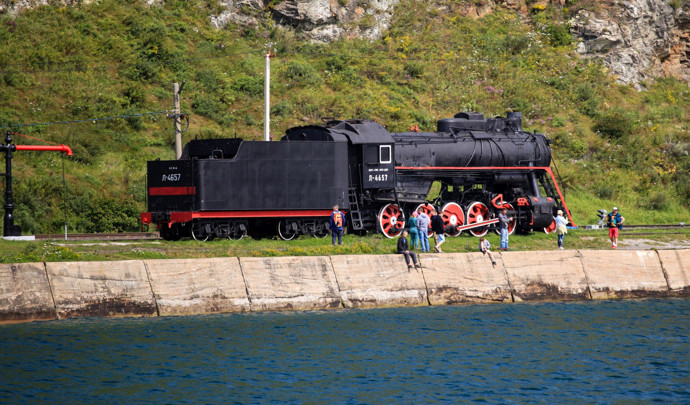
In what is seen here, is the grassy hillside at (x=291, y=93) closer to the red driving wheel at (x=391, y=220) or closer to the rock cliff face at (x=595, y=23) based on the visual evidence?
the rock cliff face at (x=595, y=23)

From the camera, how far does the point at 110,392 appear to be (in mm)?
12664

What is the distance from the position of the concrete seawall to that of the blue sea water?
0.39 meters

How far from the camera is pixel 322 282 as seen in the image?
18531 mm

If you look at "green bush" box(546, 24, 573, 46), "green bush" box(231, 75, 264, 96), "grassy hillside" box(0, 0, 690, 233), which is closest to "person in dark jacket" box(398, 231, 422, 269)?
"grassy hillside" box(0, 0, 690, 233)

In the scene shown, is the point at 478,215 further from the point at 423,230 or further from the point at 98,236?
the point at 98,236

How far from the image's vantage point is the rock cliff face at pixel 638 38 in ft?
161

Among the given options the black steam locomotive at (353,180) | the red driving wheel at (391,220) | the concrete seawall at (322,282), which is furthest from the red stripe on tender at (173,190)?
the red driving wheel at (391,220)

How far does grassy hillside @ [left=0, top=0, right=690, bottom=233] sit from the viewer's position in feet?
105

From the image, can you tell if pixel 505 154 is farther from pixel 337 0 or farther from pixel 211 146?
pixel 337 0

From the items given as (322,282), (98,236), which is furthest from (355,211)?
(98,236)

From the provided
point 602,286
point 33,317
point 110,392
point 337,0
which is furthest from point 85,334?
point 337,0

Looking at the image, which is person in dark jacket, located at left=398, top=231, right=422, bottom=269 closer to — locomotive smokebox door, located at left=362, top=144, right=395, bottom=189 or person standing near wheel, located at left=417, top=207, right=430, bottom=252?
person standing near wheel, located at left=417, top=207, right=430, bottom=252

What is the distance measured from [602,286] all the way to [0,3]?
3251 centimetres

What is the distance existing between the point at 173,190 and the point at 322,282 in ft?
18.6
